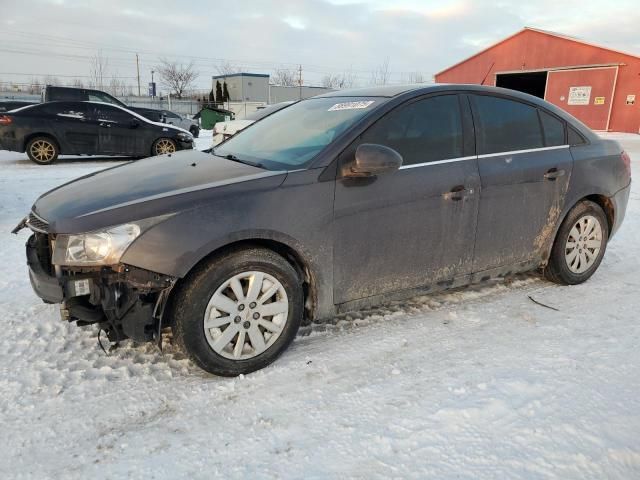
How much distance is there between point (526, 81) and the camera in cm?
2997

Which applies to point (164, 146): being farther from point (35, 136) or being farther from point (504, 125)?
point (504, 125)

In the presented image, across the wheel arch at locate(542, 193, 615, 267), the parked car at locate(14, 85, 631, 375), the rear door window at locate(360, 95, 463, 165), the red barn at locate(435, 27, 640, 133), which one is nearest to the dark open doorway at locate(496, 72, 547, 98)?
the red barn at locate(435, 27, 640, 133)

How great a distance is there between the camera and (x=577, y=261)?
13.4 feet

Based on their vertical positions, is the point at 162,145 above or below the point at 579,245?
above

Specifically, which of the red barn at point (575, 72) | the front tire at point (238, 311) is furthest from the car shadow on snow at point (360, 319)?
the red barn at point (575, 72)

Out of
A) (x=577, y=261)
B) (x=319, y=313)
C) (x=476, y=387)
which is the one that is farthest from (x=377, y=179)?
(x=577, y=261)

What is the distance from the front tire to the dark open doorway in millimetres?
28660

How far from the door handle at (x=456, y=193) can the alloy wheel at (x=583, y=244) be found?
4.22 feet

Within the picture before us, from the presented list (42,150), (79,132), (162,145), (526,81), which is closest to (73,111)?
(79,132)

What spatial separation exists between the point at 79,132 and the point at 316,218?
10035 mm

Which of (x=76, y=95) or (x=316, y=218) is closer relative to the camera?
(x=316, y=218)

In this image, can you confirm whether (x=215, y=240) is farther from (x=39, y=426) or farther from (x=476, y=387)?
(x=476, y=387)

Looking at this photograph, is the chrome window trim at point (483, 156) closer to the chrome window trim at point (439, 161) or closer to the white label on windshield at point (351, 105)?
the chrome window trim at point (439, 161)

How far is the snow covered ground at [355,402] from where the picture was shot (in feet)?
6.92
